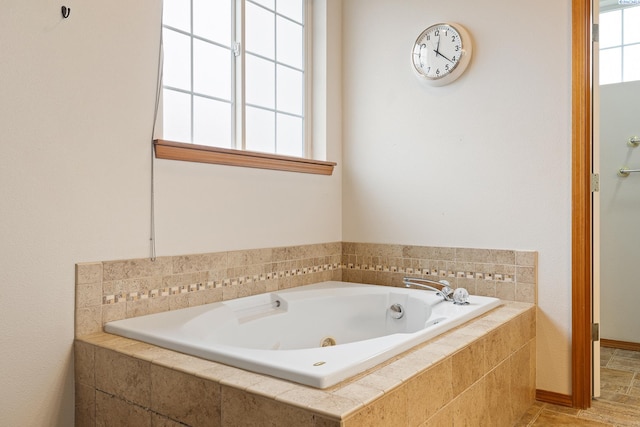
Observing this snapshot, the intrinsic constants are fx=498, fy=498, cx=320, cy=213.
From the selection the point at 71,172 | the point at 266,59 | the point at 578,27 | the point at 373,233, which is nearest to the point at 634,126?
the point at 578,27

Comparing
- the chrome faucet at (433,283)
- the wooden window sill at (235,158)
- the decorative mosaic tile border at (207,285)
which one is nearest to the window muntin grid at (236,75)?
the wooden window sill at (235,158)

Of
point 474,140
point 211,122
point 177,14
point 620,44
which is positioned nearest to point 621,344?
point 474,140

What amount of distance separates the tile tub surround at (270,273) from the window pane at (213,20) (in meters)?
1.12

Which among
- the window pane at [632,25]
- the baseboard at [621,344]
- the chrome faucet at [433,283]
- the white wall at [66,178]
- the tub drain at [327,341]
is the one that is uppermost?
the window pane at [632,25]

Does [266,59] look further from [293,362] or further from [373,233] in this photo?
[293,362]

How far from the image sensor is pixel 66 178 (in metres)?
1.85

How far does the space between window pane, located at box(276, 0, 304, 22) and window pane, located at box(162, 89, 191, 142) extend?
97cm

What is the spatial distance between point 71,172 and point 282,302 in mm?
1158

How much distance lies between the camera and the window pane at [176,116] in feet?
7.66

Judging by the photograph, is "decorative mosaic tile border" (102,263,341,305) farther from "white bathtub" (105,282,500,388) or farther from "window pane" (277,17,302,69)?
"window pane" (277,17,302,69)

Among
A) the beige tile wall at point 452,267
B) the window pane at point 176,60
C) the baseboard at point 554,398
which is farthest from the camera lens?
the beige tile wall at point 452,267

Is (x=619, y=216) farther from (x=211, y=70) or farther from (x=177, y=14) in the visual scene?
(x=177, y=14)

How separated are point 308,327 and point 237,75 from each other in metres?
1.39

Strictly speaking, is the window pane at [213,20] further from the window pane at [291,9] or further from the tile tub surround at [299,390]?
the tile tub surround at [299,390]
